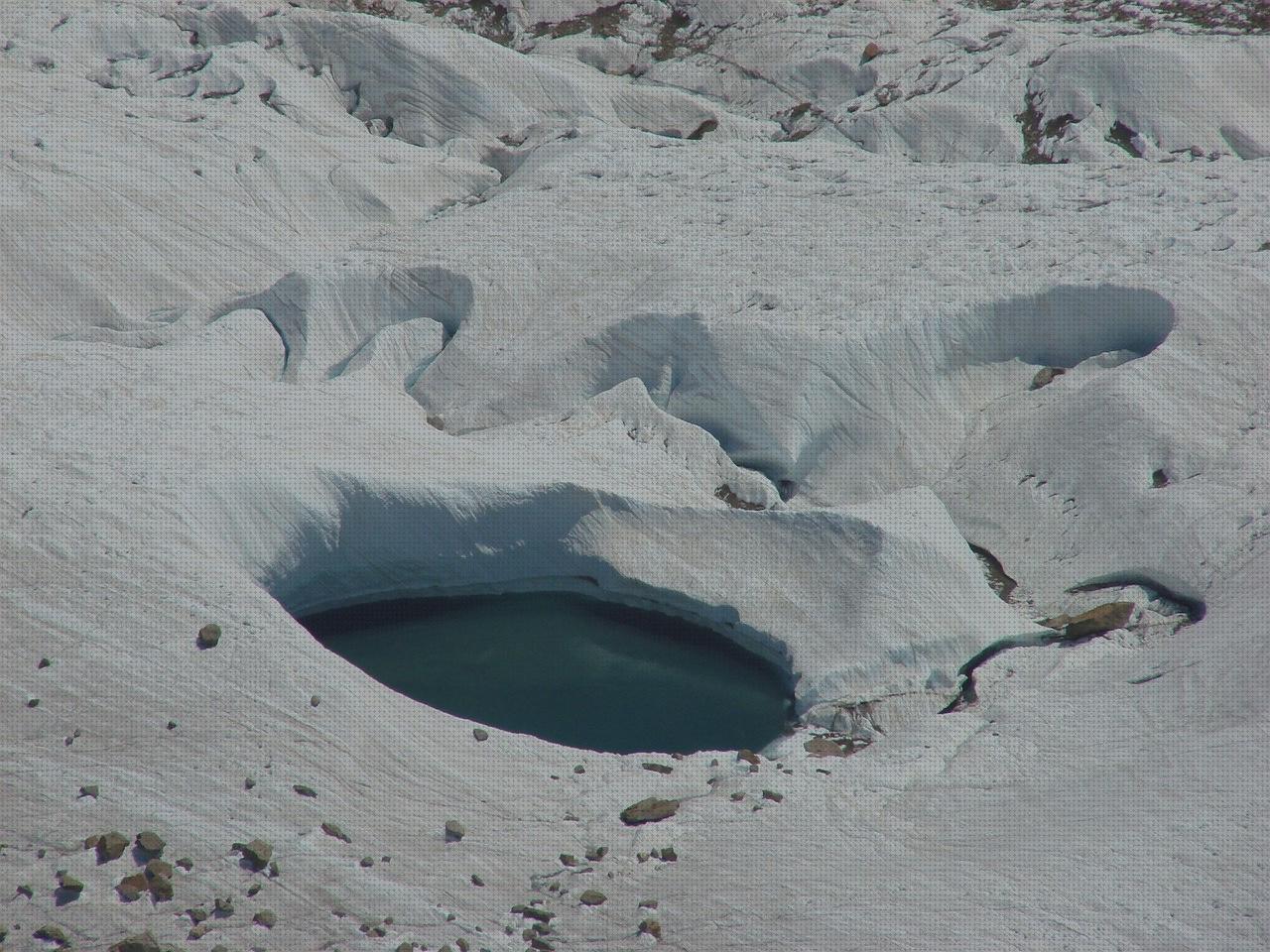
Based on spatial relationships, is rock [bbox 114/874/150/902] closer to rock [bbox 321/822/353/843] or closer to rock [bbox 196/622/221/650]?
rock [bbox 321/822/353/843]

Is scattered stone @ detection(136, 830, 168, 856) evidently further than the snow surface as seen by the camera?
No

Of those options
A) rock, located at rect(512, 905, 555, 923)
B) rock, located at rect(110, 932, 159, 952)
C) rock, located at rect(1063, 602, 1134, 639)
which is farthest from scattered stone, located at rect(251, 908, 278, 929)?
rock, located at rect(1063, 602, 1134, 639)

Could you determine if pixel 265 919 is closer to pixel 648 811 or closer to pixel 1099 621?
pixel 648 811

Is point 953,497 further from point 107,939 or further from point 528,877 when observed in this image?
point 107,939

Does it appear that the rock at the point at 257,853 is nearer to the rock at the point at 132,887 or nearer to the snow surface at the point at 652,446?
the snow surface at the point at 652,446

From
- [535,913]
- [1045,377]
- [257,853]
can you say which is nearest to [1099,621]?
[1045,377]

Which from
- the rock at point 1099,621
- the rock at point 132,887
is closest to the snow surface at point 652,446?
the rock at point 132,887
